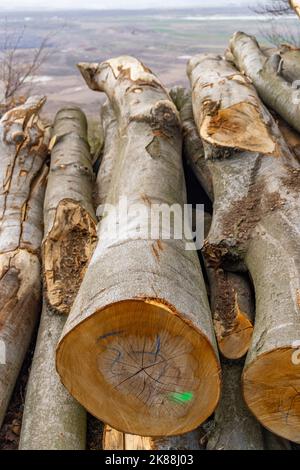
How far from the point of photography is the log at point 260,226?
200 cm

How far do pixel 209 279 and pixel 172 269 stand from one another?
76 centimetres

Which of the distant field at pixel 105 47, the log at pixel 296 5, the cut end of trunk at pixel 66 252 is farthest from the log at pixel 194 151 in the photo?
the distant field at pixel 105 47

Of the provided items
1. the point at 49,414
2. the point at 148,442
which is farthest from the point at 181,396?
the point at 49,414

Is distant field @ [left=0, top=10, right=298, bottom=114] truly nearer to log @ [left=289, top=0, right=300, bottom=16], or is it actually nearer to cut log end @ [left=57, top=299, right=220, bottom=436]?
log @ [left=289, top=0, right=300, bottom=16]

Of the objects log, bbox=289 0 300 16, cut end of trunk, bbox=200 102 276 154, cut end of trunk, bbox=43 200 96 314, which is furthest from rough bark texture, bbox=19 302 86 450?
log, bbox=289 0 300 16

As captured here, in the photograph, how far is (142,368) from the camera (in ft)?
6.43

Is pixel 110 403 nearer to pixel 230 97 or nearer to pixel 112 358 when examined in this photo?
pixel 112 358

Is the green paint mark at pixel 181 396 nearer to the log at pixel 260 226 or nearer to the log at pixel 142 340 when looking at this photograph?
the log at pixel 142 340

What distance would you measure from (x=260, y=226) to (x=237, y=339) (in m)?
0.58

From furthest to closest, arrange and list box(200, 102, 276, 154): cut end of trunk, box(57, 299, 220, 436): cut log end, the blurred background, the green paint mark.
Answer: the blurred background, box(200, 102, 276, 154): cut end of trunk, the green paint mark, box(57, 299, 220, 436): cut log end

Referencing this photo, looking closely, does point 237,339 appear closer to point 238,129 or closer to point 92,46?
point 238,129

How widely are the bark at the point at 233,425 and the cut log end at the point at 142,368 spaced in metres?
0.31

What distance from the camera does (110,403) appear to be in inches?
81.4

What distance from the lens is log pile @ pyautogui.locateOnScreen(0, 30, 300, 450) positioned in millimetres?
1945
